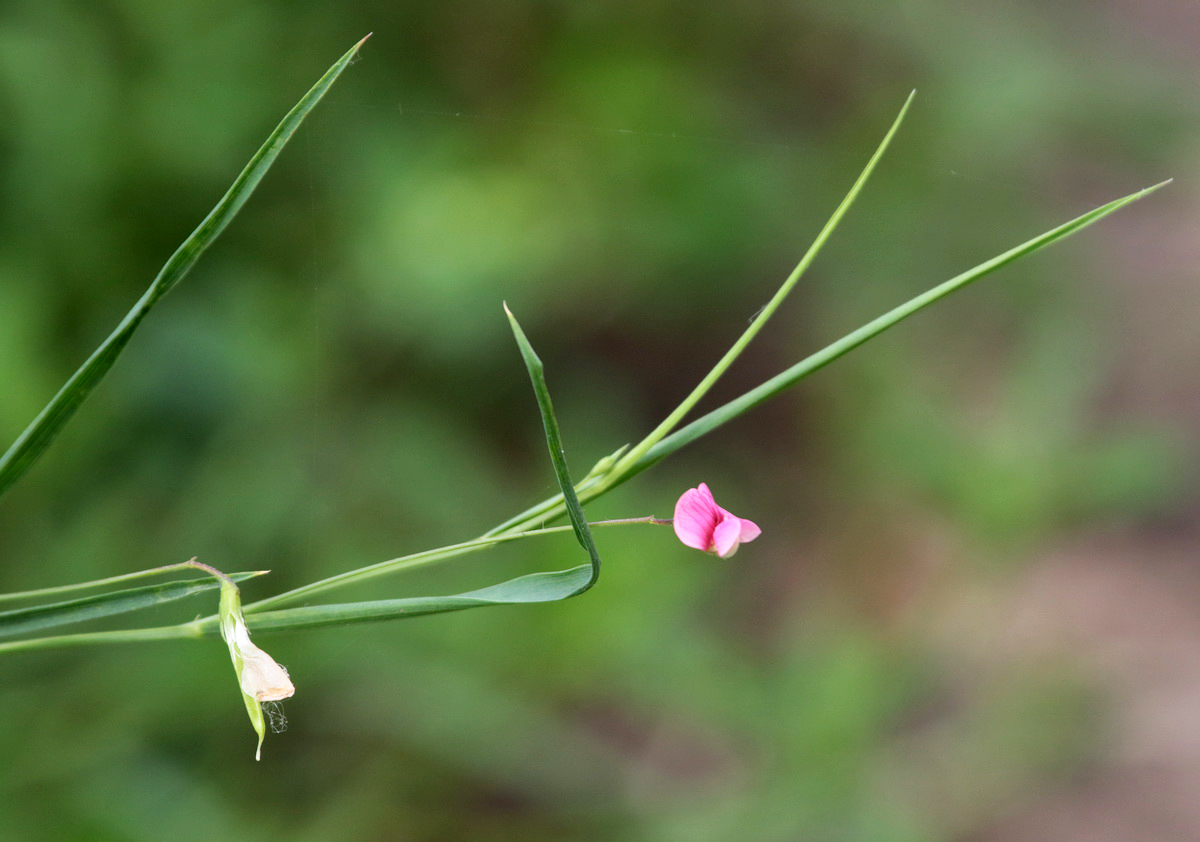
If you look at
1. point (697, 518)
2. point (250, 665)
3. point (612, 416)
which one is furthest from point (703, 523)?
point (612, 416)

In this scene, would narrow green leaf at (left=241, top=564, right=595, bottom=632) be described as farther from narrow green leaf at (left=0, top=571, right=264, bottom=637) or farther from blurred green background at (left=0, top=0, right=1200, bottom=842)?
blurred green background at (left=0, top=0, right=1200, bottom=842)

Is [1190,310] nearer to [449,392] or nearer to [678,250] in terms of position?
[678,250]

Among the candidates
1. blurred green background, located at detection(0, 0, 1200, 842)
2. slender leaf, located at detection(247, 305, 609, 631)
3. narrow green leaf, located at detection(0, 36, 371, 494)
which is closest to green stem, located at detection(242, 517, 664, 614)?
slender leaf, located at detection(247, 305, 609, 631)

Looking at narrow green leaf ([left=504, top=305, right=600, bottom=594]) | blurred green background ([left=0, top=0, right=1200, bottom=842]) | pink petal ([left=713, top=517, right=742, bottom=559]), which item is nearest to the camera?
narrow green leaf ([left=504, top=305, right=600, bottom=594])

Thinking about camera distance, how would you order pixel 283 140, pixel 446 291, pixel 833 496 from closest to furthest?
pixel 283 140
pixel 446 291
pixel 833 496

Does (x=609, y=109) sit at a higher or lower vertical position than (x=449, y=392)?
higher

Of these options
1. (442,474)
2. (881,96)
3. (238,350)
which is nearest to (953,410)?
(881,96)

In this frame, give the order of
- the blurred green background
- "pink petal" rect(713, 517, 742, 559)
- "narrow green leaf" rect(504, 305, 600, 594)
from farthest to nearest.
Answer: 1. the blurred green background
2. "pink petal" rect(713, 517, 742, 559)
3. "narrow green leaf" rect(504, 305, 600, 594)
